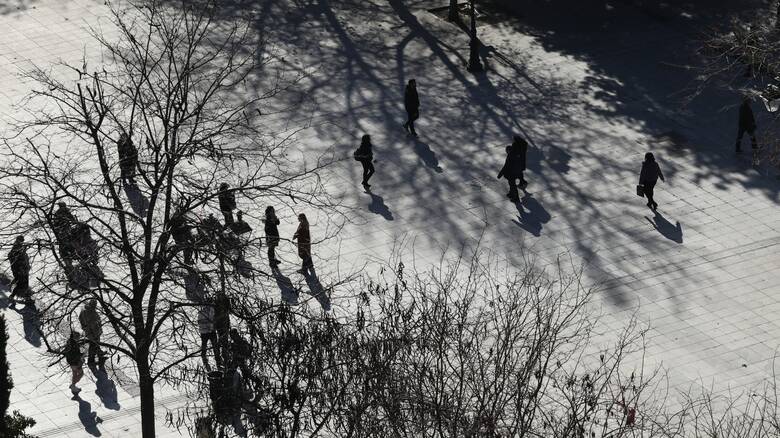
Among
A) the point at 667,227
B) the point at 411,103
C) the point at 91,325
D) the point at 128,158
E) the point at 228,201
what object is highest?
the point at 128,158

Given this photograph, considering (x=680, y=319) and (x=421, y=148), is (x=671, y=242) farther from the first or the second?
(x=421, y=148)

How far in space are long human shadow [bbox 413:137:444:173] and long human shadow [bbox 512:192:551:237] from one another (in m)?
1.89

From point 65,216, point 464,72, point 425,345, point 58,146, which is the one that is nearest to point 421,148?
point 464,72

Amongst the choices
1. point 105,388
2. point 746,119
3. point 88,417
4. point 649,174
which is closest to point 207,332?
point 88,417

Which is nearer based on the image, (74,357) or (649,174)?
(74,357)

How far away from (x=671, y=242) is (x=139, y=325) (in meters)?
10.6

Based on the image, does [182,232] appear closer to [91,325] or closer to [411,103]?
[91,325]

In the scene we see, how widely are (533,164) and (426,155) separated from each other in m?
1.99

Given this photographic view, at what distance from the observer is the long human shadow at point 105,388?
18955 mm

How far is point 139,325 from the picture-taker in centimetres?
1547

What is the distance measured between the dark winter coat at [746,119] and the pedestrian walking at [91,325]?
12724mm

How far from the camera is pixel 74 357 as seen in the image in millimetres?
17125

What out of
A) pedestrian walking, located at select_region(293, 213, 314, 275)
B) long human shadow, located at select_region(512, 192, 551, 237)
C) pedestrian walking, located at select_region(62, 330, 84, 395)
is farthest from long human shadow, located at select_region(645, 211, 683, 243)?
pedestrian walking, located at select_region(62, 330, 84, 395)

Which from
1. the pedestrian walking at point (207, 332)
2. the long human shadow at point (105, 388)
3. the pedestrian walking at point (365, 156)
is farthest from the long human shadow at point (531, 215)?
the long human shadow at point (105, 388)
